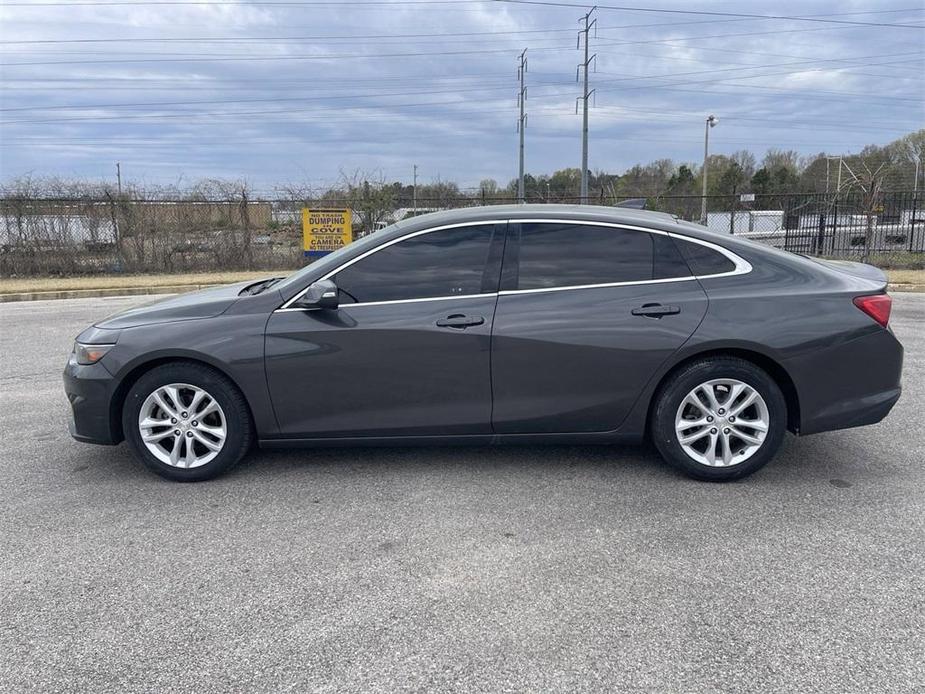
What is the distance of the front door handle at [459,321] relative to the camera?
4.10 metres

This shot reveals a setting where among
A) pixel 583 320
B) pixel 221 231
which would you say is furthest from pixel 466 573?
pixel 221 231

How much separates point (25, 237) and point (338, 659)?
67.3 feet

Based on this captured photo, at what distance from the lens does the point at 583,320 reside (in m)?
4.12

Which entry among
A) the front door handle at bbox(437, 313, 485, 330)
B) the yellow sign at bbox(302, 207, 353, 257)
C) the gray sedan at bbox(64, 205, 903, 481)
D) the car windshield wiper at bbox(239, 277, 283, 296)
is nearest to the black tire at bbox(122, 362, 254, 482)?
the gray sedan at bbox(64, 205, 903, 481)

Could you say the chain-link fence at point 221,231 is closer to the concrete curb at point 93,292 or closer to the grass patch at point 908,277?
the grass patch at point 908,277

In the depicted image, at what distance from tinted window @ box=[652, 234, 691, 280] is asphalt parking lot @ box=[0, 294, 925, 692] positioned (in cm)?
122

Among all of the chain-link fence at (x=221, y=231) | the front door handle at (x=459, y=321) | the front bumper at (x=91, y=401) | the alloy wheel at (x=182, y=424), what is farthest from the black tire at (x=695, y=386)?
the chain-link fence at (x=221, y=231)

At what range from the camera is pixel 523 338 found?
410 cm

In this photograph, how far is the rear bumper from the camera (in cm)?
410

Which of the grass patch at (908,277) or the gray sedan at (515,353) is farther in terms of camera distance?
the grass patch at (908,277)

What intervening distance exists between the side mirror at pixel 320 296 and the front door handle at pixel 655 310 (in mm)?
1738

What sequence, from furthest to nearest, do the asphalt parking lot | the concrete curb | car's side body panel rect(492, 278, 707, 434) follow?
1. the concrete curb
2. car's side body panel rect(492, 278, 707, 434)
3. the asphalt parking lot

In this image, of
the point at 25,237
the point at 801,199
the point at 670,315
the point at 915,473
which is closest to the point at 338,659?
the point at 670,315

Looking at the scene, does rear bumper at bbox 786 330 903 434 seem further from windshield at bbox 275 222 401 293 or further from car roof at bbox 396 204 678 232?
windshield at bbox 275 222 401 293
